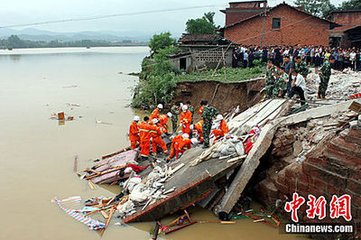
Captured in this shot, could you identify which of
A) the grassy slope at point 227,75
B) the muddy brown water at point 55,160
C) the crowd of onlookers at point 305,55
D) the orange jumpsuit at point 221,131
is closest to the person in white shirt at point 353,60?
the crowd of onlookers at point 305,55

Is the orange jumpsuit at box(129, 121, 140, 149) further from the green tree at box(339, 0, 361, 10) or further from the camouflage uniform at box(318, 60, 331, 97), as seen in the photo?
the green tree at box(339, 0, 361, 10)

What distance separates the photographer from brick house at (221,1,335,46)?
2745cm

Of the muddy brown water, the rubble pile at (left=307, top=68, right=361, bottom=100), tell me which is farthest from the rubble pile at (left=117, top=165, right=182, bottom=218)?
the rubble pile at (left=307, top=68, right=361, bottom=100)

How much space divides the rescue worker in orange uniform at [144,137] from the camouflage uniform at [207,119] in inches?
72.6

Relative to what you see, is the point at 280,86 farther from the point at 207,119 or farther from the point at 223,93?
the point at 223,93

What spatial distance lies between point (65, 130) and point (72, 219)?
947 centimetres

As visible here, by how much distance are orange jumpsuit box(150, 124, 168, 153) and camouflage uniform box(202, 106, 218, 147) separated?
5.53ft

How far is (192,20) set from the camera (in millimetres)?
43344

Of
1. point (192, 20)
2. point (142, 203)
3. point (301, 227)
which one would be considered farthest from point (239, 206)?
point (192, 20)

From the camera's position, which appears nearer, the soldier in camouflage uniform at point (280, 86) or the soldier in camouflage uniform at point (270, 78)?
the soldier in camouflage uniform at point (280, 86)

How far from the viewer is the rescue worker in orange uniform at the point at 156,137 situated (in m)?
11.6

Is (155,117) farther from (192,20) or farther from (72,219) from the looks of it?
(192,20)

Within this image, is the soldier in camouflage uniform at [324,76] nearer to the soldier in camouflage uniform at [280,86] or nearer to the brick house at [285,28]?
the soldier in camouflage uniform at [280,86]

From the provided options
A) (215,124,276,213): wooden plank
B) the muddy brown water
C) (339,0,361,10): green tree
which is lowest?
the muddy brown water
